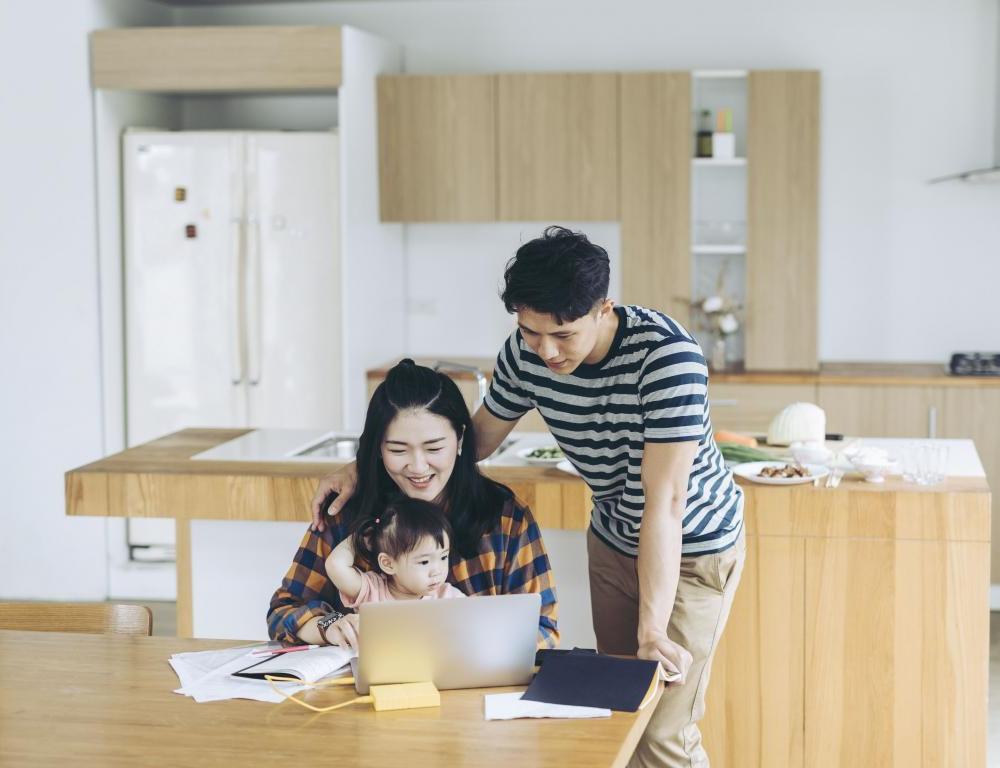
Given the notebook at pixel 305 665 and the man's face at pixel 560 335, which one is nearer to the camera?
the notebook at pixel 305 665

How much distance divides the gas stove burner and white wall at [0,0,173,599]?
11.7ft

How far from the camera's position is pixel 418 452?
2.33m

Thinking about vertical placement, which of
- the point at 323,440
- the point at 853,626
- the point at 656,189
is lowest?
the point at 853,626

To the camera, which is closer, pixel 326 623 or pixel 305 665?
pixel 305 665

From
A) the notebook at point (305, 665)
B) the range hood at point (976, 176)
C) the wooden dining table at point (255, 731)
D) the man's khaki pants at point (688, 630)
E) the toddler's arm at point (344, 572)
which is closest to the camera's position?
the wooden dining table at point (255, 731)

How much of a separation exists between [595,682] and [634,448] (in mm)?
506

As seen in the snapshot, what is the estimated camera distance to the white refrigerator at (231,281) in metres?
5.24

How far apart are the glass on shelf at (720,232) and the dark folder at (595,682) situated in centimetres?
370

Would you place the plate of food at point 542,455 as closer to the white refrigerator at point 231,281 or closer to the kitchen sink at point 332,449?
the kitchen sink at point 332,449

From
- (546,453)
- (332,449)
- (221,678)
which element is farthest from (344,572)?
(332,449)

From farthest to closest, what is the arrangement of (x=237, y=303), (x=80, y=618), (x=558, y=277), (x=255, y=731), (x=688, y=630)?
(x=237, y=303), (x=688, y=630), (x=80, y=618), (x=558, y=277), (x=255, y=731)

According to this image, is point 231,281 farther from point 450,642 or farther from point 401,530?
point 450,642

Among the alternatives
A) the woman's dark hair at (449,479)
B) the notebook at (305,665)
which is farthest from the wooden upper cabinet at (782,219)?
the notebook at (305,665)

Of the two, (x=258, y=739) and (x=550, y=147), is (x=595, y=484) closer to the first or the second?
(x=258, y=739)
